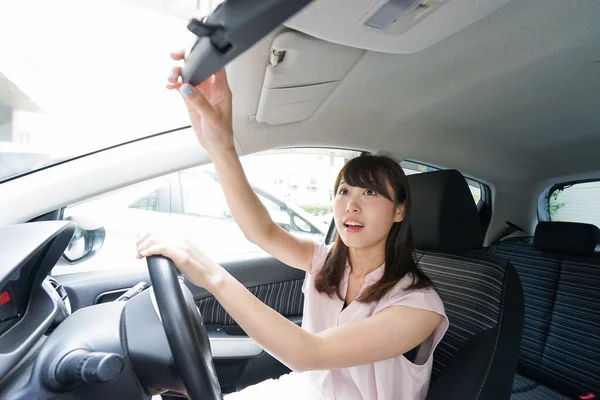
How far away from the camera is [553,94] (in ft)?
5.47

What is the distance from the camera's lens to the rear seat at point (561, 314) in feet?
6.60

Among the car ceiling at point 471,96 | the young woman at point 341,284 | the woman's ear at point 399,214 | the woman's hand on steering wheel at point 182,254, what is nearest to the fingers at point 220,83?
the young woman at point 341,284

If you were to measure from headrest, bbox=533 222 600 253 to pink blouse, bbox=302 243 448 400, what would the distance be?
57.8 inches

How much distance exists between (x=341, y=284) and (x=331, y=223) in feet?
3.50

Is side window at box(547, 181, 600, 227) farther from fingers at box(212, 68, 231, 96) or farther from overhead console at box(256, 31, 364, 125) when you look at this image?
fingers at box(212, 68, 231, 96)

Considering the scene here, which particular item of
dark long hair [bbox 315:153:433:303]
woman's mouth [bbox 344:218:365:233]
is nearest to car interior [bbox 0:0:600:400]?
dark long hair [bbox 315:153:433:303]

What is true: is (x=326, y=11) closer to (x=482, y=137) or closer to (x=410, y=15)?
(x=410, y=15)

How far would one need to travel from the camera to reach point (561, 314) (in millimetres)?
2158

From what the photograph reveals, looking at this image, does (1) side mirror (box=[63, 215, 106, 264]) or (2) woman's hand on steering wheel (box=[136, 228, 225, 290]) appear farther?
(1) side mirror (box=[63, 215, 106, 264])

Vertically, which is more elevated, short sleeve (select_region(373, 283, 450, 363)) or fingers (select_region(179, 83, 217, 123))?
fingers (select_region(179, 83, 217, 123))

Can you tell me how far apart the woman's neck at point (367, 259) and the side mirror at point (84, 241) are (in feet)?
3.73

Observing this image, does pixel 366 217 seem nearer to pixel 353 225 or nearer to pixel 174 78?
pixel 353 225

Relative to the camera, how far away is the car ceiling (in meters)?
1.21

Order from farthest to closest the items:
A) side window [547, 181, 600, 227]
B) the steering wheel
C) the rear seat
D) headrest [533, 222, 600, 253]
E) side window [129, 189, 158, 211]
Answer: side window [547, 181, 600, 227] → headrest [533, 222, 600, 253] → the rear seat → side window [129, 189, 158, 211] → the steering wheel
